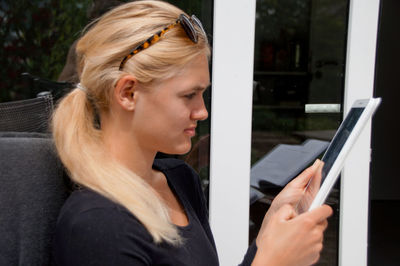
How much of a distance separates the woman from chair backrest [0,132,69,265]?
0.03 metres

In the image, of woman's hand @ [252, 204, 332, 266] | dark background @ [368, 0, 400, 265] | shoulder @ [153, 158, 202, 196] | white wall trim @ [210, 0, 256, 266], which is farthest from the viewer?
dark background @ [368, 0, 400, 265]

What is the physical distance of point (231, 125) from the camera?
2.25 metres

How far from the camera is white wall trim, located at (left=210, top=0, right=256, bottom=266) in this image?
2186mm

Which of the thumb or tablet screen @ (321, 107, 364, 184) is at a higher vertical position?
tablet screen @ (321, 107, 364, 184)

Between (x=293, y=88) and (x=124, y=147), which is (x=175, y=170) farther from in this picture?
(x=293, y=88)

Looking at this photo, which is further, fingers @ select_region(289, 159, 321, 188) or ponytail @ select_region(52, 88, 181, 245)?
fingers @ select_region(289, 159, 321, 188)

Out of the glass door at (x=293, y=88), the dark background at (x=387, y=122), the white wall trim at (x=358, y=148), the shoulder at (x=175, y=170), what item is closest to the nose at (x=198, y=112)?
the shoulder at (x=175, y=170)

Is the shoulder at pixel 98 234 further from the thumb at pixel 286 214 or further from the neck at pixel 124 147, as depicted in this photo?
the thumb at pixel 286 214

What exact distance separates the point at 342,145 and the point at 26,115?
0.71 m

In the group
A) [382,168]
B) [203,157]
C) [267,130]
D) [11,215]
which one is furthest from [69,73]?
[382,168]

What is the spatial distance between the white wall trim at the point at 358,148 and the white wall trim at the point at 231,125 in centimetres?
60

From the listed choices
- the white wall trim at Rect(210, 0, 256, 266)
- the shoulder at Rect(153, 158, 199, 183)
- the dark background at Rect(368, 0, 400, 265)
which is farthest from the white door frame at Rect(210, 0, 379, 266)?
the dark background at Rect(368, 0, 400, 265)

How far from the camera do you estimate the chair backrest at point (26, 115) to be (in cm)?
93

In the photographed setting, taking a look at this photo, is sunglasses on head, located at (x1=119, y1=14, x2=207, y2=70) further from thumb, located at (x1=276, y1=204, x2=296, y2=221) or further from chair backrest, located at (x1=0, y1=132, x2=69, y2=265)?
thumb, located at (x1=276, y1=204, x2=296, y2=221)
